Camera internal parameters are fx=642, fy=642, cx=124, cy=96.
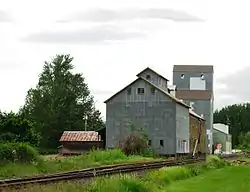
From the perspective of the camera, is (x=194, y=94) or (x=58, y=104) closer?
(x=58, y=104)

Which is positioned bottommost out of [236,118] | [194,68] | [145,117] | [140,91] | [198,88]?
[145,117]

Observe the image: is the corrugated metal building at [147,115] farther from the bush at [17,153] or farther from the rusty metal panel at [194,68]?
the bush at [17,153]

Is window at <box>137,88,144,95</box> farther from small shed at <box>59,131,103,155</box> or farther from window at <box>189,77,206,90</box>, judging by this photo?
window at <box>189,77,206,90</box>

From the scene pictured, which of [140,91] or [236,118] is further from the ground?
[236,118]

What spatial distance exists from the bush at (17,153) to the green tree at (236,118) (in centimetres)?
14712

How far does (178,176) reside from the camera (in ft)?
104

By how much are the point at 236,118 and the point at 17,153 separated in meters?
156

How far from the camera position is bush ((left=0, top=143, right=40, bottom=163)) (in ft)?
109

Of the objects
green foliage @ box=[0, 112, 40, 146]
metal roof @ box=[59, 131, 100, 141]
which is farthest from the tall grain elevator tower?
green foliage @ box=[0, 112, 40, 146]

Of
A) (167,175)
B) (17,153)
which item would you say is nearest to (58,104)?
(17,153)

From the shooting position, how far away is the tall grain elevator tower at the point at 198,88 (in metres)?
108

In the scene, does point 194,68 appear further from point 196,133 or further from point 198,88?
point 196,133

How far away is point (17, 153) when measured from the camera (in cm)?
3447

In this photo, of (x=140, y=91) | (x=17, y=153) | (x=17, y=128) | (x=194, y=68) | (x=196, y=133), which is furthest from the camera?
(x=194, y=68)
